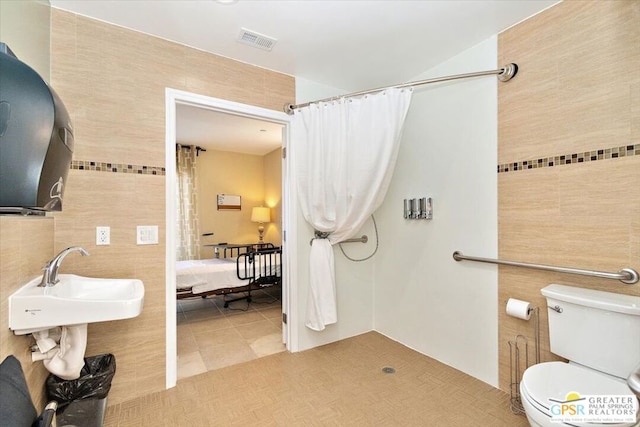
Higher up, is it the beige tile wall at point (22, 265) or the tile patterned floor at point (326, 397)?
the beige tile wall at point (22, 265)

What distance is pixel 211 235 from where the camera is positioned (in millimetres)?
5535

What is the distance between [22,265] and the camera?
1338mm

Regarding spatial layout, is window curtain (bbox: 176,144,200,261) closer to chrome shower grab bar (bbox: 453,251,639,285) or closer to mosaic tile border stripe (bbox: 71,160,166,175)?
mosaic tile border stripe (bbox: 71,160,166,175)

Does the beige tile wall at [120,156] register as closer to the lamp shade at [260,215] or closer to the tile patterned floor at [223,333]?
the tile patterned floor at [223,333]

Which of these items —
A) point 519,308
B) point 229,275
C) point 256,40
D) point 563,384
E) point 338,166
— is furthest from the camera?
point 229,275

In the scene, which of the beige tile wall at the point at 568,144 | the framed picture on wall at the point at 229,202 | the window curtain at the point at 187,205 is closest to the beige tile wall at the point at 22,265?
the beige tile wall at the point at 568,144

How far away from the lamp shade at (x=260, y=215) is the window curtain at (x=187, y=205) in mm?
1045

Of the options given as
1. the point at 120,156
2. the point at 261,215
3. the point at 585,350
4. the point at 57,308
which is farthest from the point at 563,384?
Answer: the point at 261,215

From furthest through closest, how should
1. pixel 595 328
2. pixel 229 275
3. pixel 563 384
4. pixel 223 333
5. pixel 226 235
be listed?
pixel 226 235, pixel 229 275, pixel 223 333, pixel 595 328, pixel 563 384

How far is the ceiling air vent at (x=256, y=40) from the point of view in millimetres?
1970

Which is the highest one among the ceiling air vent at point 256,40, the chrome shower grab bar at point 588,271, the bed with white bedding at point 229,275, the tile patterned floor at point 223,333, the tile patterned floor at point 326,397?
the ceiling air vent at point 256,40

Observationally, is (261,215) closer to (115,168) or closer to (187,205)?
(187,205)

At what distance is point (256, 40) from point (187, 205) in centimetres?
391

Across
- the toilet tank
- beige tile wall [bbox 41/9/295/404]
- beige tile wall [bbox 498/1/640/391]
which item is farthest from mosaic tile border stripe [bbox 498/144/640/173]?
Result: beige tile wall [bbox 41/9/295/404]
